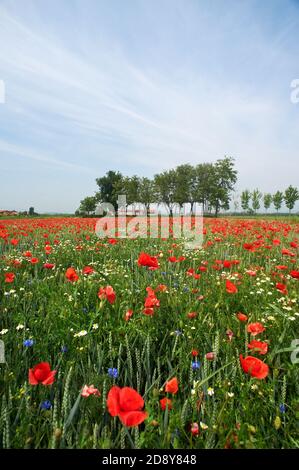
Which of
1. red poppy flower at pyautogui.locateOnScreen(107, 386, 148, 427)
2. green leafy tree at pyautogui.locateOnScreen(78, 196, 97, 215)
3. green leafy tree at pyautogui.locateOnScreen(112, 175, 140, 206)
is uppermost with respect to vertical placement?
green leafy tree at pyautogui.locateOnScreen(112, 175, 140, 206)

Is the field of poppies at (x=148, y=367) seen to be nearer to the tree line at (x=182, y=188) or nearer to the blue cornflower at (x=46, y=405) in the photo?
the blue cornflower at (x=46, y=405)

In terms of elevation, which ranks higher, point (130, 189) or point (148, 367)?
point (130, 189)

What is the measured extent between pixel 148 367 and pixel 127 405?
0.75 meters

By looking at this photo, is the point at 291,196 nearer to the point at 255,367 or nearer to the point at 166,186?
the point at 166,186

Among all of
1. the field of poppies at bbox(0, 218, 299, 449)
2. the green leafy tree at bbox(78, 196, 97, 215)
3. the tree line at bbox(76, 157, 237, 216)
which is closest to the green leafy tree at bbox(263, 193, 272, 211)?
the tree line at bbox(76, 157, 237, 216)

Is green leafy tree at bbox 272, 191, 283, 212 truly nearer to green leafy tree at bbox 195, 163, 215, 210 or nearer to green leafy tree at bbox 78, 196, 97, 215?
green leafy tree at bbox 195, 163, 215, 210

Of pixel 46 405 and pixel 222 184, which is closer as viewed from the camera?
pixel 46 405

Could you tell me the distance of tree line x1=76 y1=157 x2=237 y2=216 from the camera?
6300 cm

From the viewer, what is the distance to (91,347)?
185 cm

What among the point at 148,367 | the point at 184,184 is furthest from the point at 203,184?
the point at 148,367

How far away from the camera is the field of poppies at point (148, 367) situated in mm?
1215

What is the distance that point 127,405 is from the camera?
3.01 feet
